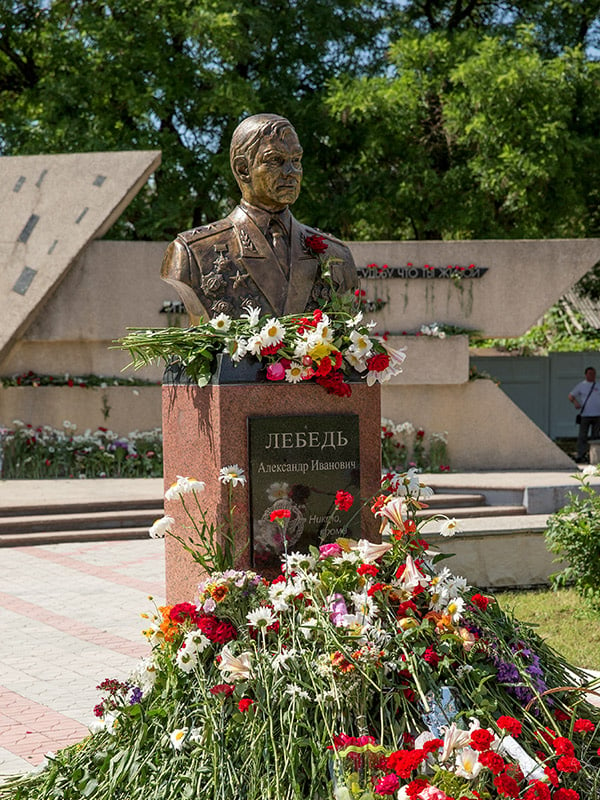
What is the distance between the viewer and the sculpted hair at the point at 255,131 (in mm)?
4398

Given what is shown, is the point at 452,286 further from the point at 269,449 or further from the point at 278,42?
the point at 269,449

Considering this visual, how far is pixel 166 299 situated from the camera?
12.4 metres

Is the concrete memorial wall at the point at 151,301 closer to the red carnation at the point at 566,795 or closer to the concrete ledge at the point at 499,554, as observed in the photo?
the concrete ledge at the point at 499,554

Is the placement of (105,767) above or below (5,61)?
below

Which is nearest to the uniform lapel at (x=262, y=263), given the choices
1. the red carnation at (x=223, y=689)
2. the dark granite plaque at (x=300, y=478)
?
the dark granite plaque at (x=300, y=478)

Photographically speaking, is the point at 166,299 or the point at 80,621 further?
the point at 166,299

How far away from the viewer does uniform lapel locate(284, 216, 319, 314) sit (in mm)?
4555

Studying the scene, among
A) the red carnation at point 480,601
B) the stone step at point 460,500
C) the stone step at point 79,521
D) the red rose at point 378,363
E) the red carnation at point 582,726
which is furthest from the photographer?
the stone step at point 460,500

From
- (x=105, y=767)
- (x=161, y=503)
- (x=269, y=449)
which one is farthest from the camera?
(x=161, y=503)

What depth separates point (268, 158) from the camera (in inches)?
174

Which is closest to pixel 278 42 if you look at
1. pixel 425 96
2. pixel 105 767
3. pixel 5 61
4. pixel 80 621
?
pixel 425 96

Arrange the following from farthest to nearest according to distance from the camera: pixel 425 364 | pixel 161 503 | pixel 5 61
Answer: pixel 5 61, pixel 425 364, pixel 161 503

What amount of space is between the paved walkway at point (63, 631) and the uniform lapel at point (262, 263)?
6.58ft

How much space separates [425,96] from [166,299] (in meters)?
6.64
